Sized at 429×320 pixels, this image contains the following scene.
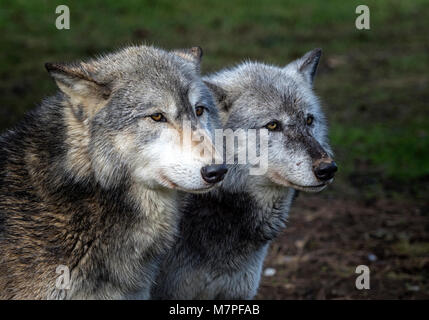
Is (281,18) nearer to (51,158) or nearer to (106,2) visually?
(106,2)

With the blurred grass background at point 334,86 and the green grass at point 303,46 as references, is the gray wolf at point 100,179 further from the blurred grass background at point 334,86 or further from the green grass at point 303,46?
the green grass at point 303,46

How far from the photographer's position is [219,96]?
18.3 ft

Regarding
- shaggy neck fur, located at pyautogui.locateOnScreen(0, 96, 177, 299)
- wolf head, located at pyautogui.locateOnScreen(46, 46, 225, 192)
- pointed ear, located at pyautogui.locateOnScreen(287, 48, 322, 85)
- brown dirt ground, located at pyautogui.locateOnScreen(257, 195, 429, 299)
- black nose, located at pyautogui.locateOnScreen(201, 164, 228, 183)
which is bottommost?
brown dirt ground, located at pyautogui.locateOnScreen(257, 195, 429, 299)

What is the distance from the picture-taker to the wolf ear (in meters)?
4.39

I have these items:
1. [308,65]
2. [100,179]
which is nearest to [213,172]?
[100,179]

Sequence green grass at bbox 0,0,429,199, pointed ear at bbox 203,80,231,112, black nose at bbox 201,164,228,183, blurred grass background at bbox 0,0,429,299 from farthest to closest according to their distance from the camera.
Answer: green grass at bbox 0,0,429,199 → blurred grass background at bbox 0,0,429,299 → pointed ear at bbox 203,80,231,112 → black nose at bbox 201,164,228,183

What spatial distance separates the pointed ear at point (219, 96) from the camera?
18.3 feet

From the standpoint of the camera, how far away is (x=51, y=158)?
4656mm

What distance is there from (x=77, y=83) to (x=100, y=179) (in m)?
0.66

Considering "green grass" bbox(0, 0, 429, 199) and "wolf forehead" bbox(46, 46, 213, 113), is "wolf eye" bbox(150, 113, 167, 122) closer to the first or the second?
"wolf forehead" bbox(46, 46, 213, 113)

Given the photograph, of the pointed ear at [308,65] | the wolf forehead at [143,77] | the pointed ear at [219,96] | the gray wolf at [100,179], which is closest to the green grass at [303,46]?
the pointed ear at [308,65]

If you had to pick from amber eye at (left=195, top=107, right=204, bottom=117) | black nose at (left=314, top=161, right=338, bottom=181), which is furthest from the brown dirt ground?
amber eye at (left=195, top=107, right=204, bottom=117)

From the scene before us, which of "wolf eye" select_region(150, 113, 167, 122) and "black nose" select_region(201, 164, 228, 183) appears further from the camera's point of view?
"wolf eye" select_region(150, 113, 167, 122)
